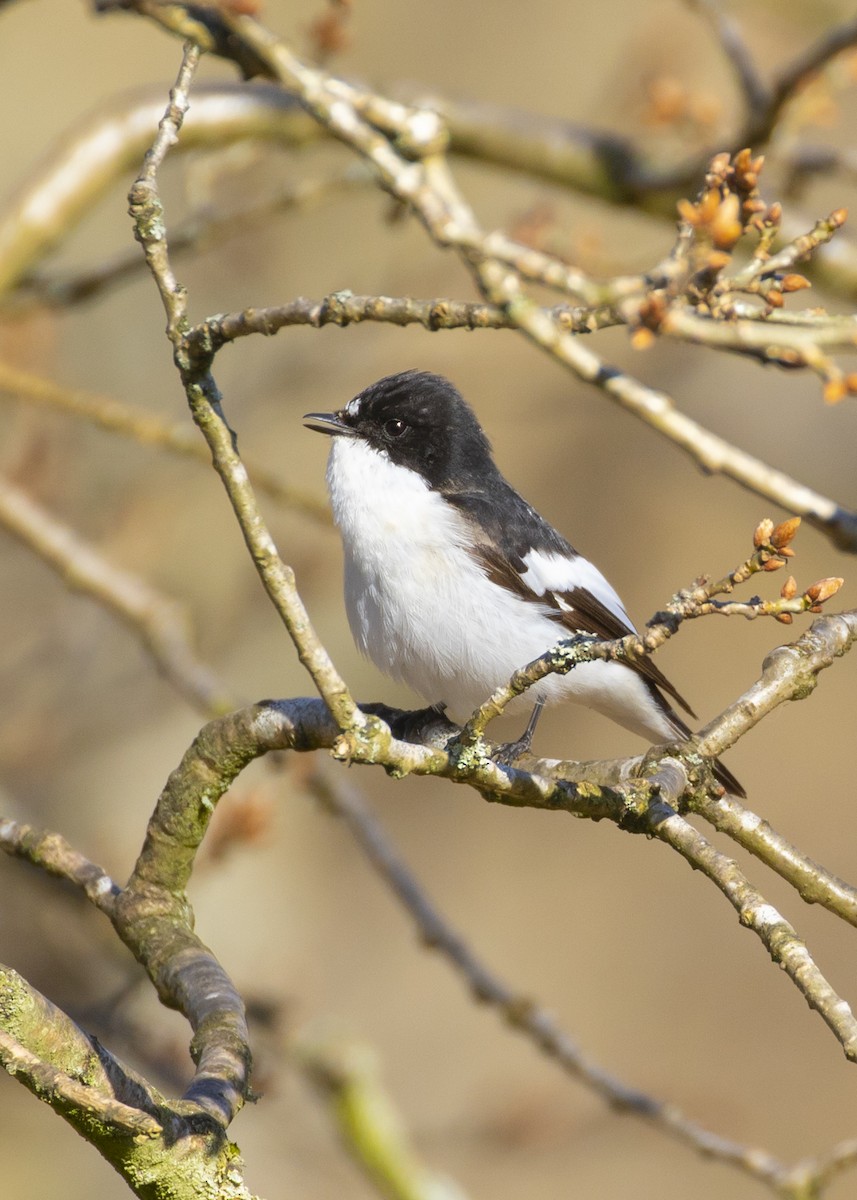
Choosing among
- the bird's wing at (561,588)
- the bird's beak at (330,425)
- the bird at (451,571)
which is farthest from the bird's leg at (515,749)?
the bird's beak at (330,425)

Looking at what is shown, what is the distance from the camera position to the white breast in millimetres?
4469

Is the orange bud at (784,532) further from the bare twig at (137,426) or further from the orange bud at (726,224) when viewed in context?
the bare twig at (137,426)

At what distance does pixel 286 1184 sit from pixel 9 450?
4.94 metres

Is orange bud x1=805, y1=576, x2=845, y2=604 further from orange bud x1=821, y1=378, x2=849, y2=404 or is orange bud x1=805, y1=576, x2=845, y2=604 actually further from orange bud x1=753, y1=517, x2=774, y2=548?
orange bud x1=821, y1=378, x2=849, y2=404

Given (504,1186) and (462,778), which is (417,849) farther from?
(462,778)

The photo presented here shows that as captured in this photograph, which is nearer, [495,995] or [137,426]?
[495,995]

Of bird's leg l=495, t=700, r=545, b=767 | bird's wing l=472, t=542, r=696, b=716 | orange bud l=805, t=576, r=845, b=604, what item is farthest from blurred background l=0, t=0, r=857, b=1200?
orange bud l=805, t=576, r=845, b=604

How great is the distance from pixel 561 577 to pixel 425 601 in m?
0.73

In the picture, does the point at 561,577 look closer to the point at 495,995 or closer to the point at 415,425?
the point at 415,425

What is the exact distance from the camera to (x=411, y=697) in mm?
9562

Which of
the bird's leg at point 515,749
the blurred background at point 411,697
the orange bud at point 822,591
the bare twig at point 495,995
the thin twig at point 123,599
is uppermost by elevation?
the blurred background at point 411,697

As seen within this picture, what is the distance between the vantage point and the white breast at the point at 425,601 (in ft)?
14.7

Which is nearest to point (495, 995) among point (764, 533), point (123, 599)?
point (123, 599)

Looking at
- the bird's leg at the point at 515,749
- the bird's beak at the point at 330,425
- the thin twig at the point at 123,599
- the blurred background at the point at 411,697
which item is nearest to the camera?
the bird's leg at the point at 515,749
